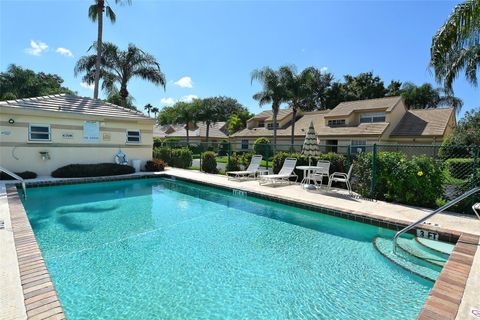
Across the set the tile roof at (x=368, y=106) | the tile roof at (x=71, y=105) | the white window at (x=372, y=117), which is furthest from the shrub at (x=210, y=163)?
the white window at (x=372, y=117)

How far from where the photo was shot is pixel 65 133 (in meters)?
13.7

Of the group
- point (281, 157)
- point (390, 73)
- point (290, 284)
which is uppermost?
point (390, 73)

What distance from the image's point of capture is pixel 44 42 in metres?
20.1

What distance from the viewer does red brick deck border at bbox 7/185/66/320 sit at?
2.67 m

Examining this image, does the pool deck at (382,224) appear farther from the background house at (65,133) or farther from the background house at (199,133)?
the background house at (199,133)

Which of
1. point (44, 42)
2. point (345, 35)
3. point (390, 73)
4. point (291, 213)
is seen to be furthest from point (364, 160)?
point (390, 73)

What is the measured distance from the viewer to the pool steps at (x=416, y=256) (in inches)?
178

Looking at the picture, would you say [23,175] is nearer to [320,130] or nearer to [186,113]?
[186,113]

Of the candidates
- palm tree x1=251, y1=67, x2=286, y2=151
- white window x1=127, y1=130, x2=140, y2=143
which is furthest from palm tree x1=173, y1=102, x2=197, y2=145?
white window x1=127, y1=130, x2=140, y2=143

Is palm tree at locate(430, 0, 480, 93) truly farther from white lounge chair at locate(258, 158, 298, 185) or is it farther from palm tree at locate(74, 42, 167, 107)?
palm tree at locate(74, 42, 167, 107)

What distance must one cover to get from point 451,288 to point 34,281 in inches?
192

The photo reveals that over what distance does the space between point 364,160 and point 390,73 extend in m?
40.0

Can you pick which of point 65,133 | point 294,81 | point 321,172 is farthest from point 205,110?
point 321,172

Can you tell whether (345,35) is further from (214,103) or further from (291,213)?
(214,103)
